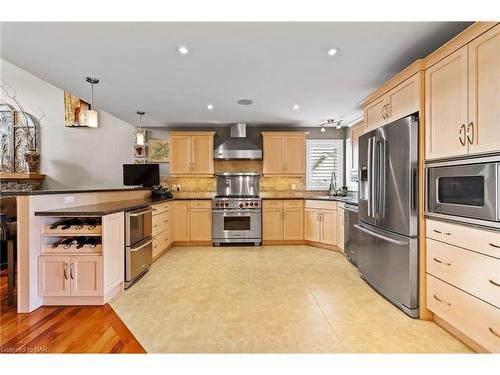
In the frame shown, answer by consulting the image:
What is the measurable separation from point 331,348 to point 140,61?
3.04 meters

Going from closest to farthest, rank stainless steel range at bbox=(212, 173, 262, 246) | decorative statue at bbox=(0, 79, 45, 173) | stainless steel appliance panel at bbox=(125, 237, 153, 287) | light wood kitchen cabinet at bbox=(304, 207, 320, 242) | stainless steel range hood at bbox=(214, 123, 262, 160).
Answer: stainless steel appliance panel at bbox=(125, 237, 153, 287), light wood kitchen cabinet at bbox=(304, 207, 320, 242), stainless steel range at bbox=(212, 173, 262, 246), stainless steel range hood at bbox=(214, 123, 262, 160), decorative statue at bbox=(0, 79, 45, 173)

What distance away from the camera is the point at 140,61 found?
2451mm

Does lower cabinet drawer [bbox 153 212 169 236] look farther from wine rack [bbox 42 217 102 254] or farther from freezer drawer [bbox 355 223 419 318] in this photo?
freezer drawer [bbox 355 223 419 318]

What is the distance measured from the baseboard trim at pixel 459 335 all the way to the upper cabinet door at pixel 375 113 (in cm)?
193

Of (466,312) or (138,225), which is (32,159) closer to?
(138,225)

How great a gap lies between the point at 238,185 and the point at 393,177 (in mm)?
3321

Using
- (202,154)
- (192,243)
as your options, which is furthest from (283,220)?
(202,154)

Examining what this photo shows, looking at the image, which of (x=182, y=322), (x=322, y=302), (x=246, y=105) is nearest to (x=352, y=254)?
(x=322, y=302)

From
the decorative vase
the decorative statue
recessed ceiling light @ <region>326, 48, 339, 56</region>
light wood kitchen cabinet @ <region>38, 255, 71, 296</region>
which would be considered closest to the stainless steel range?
light wood kitchen cabinet @ <region>38, 255, 71, 296</region>

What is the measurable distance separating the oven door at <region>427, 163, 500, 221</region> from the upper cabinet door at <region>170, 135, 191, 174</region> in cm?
407

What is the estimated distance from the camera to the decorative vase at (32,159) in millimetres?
5383

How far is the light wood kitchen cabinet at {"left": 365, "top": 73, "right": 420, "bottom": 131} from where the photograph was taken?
2160mm

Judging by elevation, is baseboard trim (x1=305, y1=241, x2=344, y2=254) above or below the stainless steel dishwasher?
below

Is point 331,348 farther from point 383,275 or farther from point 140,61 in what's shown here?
point 140,61
